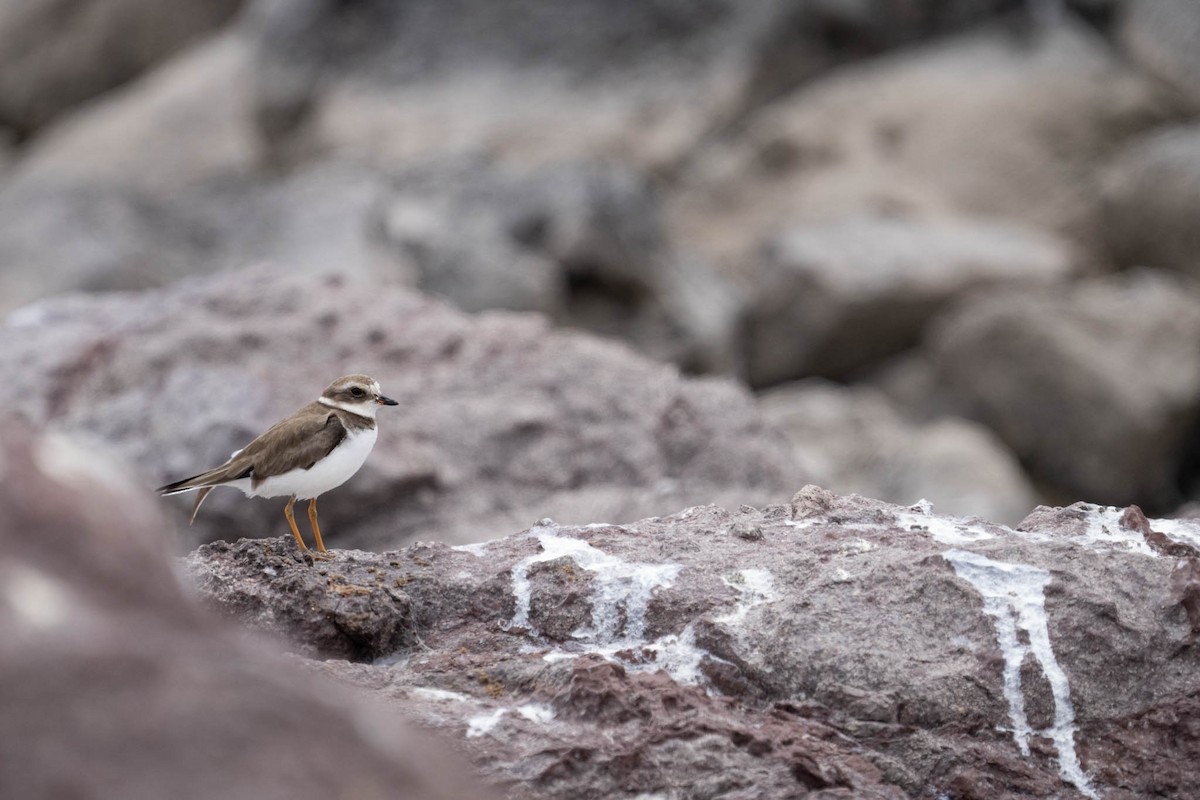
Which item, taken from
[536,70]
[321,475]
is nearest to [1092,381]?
[536,70]

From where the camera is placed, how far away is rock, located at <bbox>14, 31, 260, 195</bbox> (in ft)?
68.7

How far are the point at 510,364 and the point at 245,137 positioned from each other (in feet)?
47.2

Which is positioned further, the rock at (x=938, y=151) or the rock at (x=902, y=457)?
the rock at (x=938, y=151)

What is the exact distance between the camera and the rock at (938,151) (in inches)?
712

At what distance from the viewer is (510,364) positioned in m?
8.32

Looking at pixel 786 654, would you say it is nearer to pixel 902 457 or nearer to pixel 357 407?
pixel 357 407

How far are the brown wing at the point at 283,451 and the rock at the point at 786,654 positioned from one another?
494 mm

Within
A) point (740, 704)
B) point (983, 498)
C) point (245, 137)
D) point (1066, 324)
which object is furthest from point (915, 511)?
point (245, 137)

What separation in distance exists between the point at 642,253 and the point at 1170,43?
834cm

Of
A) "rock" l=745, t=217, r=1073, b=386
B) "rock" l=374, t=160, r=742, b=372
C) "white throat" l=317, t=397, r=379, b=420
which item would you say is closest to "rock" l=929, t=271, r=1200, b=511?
"rock" l=745, t=217, r=1073, b=386

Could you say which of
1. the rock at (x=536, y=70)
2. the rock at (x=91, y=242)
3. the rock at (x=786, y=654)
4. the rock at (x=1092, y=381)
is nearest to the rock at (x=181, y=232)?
the rock at (x=91, y=242)

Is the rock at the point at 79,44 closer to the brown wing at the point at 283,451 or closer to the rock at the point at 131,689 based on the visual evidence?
the brown wing at the point at 283,451

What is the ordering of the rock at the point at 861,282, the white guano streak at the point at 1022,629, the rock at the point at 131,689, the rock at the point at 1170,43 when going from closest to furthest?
the rock at the point at 131,689 → the white guano streak at the point at 1022,629 → the rock at the point at 861,282 → the rock at the point at 1170,43

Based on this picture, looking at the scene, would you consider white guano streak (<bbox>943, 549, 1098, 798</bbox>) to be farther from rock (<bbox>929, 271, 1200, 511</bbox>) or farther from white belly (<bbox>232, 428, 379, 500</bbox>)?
rock (<bbox>929, 271, 1200, 511</bbox>)
